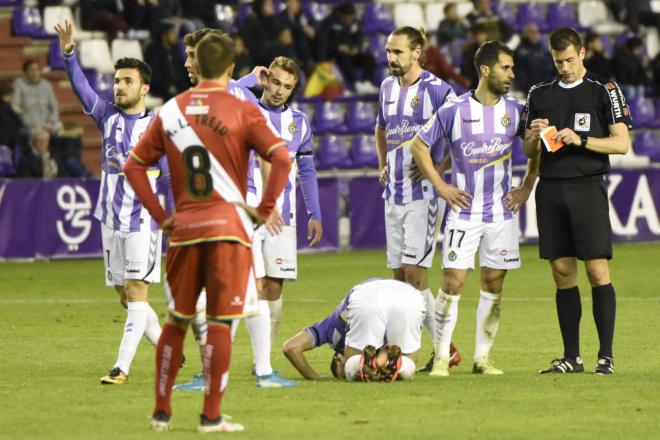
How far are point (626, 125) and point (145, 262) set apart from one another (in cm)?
312

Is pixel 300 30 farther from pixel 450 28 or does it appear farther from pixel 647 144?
pixel 647 144

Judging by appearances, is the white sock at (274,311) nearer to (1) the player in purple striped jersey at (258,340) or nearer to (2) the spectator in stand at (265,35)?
(1) the player in purple striped jersey at (258,340)

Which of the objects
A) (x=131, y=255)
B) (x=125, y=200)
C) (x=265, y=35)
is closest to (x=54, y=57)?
(x=265, y=35)

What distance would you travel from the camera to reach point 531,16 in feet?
84.7

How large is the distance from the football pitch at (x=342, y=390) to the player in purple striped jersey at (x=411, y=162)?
2.71 feet

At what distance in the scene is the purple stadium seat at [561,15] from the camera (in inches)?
1021

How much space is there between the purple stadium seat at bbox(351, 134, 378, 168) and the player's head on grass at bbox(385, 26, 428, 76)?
12.3 meters

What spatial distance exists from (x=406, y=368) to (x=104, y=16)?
46.5 ft

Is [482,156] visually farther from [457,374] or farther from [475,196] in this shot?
[457,374]

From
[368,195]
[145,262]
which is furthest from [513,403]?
[368,195]

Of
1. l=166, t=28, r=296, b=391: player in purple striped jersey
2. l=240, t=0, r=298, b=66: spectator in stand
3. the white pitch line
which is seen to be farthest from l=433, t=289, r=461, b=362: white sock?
l=240, t=0, r=298, b=66: spectator in stand

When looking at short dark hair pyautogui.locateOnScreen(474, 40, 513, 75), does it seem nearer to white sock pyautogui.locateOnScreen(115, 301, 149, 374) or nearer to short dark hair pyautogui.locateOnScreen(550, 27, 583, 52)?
short dark hair pyautogui.locateOnScreen(550, 27, 583, 52)

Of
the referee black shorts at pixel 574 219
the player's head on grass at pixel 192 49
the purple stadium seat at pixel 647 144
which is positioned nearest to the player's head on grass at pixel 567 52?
the referee black shorts at pixel 574 219

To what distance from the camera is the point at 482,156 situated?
928 cm
